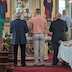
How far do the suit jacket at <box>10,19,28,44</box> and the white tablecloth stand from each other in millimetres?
1085

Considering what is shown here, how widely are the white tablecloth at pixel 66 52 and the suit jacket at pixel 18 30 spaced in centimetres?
108

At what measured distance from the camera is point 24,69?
10.9 metres

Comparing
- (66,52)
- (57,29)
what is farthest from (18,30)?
(66,52)

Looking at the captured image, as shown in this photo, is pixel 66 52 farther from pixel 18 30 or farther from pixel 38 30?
pixel 18 30

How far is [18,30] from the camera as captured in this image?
11.4 metres

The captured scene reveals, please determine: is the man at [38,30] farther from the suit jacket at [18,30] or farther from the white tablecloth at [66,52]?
the white tablecloth at [66,52]

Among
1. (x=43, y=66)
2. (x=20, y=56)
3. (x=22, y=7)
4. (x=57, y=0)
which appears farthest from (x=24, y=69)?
(x=57, y=0)

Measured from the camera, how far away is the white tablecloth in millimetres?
10643

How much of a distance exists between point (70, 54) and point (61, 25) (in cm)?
140

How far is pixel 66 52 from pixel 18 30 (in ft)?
5.14

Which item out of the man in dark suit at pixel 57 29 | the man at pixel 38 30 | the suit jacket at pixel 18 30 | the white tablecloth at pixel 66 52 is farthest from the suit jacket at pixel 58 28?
the suit jacket at pixel 18 30

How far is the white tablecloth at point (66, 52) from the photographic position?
34.9 feet

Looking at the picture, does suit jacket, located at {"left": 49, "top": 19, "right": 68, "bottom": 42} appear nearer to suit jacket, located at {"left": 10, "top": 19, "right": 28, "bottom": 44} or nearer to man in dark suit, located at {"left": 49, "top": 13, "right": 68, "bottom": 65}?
man in dark suit, located at {"left": 49, "top": 13, "right": 68, "bottom": 65}

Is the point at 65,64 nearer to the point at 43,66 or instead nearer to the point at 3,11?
the point at 43,66
